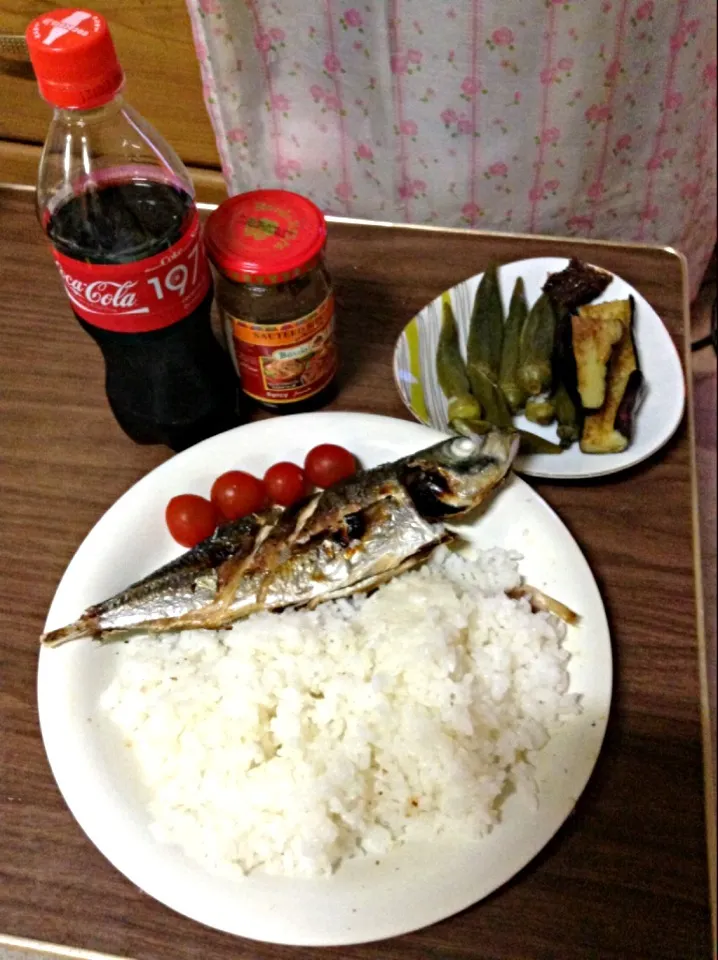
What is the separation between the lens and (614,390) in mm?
1286

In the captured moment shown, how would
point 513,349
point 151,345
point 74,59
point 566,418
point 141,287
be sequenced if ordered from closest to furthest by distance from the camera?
point 74,59
point 141,287
point 151,345
point 566,418
point 513,349

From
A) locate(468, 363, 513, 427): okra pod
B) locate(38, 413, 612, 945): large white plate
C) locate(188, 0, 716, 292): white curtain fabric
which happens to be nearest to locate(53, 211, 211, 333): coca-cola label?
locate(38, 413, 612, 945): large white plate

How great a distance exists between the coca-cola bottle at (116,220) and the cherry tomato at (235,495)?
0.16 meters

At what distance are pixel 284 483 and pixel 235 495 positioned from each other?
0.24 feet

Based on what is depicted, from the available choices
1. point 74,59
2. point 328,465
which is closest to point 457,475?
point 328,465

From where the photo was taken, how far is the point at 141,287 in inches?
40.2

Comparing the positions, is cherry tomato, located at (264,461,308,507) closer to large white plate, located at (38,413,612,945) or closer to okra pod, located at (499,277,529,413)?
large white plate, located at (38,413,612,945)

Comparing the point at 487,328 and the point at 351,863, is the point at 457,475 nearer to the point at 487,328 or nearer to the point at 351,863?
the point at 487,328

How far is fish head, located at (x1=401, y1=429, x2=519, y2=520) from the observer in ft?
3.66

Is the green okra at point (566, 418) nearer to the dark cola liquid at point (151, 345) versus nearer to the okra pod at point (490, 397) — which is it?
the okra pod at point (490, 397)

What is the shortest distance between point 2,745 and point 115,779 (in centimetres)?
20

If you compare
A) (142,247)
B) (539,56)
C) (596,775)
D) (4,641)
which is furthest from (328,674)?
(539,56)

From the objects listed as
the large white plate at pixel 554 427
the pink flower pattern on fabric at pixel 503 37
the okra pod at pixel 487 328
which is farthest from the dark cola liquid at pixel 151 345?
the pink flower pattern on fabric at pixel 503 37

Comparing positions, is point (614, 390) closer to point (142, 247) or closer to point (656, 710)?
point (656, 710)
